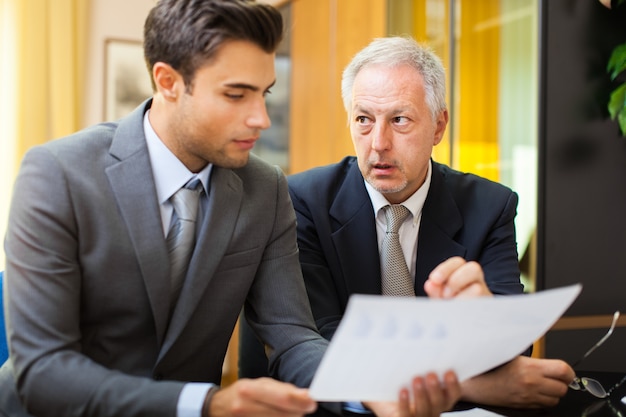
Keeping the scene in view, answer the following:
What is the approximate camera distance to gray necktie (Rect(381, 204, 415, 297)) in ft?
5.94

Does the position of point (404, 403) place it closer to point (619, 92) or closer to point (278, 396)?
point (278, 396)

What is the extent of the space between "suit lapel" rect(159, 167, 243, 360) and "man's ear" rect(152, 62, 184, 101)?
19cm

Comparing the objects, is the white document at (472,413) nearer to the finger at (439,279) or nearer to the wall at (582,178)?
the finger at (439,279)

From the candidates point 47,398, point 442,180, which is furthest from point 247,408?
point 442,180

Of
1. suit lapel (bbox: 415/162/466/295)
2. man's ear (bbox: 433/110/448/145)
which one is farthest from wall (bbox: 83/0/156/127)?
suit lapel (bbox: 415/162/466/295)

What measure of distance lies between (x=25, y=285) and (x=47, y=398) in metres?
0.19

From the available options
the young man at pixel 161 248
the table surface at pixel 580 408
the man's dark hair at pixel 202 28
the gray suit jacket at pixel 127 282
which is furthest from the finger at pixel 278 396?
the man's dark hair at pixel 202 28

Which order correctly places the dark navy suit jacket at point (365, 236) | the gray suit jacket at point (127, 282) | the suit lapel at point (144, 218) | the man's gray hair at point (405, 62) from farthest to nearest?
the man's gray hair at point (405, 62), the dark navy suit jacket at point (365, 236), the suit lapel at point (144, 218), the gray suit jacket at point (127, 282)

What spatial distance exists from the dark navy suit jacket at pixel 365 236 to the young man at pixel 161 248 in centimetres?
25

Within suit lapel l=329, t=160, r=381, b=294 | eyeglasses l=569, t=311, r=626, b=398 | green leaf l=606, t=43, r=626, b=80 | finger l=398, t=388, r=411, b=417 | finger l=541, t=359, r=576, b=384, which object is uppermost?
green leaf l=606, t=43, r=626, b=80

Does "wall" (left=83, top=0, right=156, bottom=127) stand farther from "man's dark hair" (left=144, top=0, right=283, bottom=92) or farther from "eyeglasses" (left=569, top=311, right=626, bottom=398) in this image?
"eyeglasses" (left=569, top=311, right=626, bottom=398)

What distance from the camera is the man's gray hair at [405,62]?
6.29 ft

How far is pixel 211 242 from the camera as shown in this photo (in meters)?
1.42

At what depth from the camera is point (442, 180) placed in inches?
78.6
